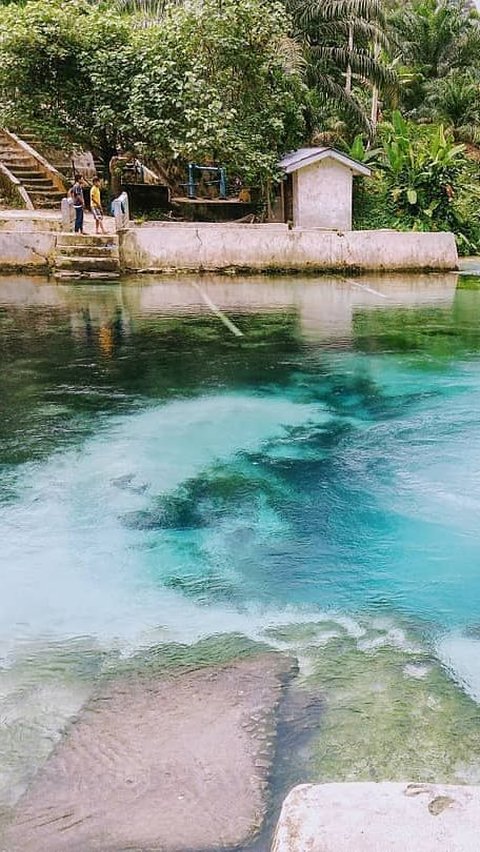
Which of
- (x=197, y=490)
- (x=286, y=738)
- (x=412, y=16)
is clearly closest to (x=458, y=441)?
(x=197, y=490)

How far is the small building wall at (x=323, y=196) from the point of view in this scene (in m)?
20.7

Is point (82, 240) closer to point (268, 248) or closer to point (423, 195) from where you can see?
point (268, 248)

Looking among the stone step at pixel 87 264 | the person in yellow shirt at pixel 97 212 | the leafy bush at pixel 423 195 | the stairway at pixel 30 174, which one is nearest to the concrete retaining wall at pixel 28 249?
the stone step at pixel 87 264

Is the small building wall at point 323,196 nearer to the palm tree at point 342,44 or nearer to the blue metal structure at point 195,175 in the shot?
the blue metal structure at point 195,175

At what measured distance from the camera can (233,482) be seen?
6371 mm

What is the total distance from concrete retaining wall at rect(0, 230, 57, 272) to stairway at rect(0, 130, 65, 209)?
5496mm

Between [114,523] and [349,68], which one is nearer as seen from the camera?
[114,523]

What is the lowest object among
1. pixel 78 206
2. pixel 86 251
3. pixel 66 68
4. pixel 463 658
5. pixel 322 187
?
pixel 463 658

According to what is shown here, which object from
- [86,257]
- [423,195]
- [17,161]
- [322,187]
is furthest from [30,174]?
[423,195]

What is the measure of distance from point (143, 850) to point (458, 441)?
211 inches

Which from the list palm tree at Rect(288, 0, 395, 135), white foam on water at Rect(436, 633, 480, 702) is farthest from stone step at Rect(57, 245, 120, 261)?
white foam on water at Rect(436, 633, 480, 702)

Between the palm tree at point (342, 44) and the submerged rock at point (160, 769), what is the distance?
22956 millimetres

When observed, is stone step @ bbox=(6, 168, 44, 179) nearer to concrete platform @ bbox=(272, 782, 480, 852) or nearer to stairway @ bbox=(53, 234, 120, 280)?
stairway @ bbox=(53, 234, 120, 280)

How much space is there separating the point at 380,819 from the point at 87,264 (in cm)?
1606
